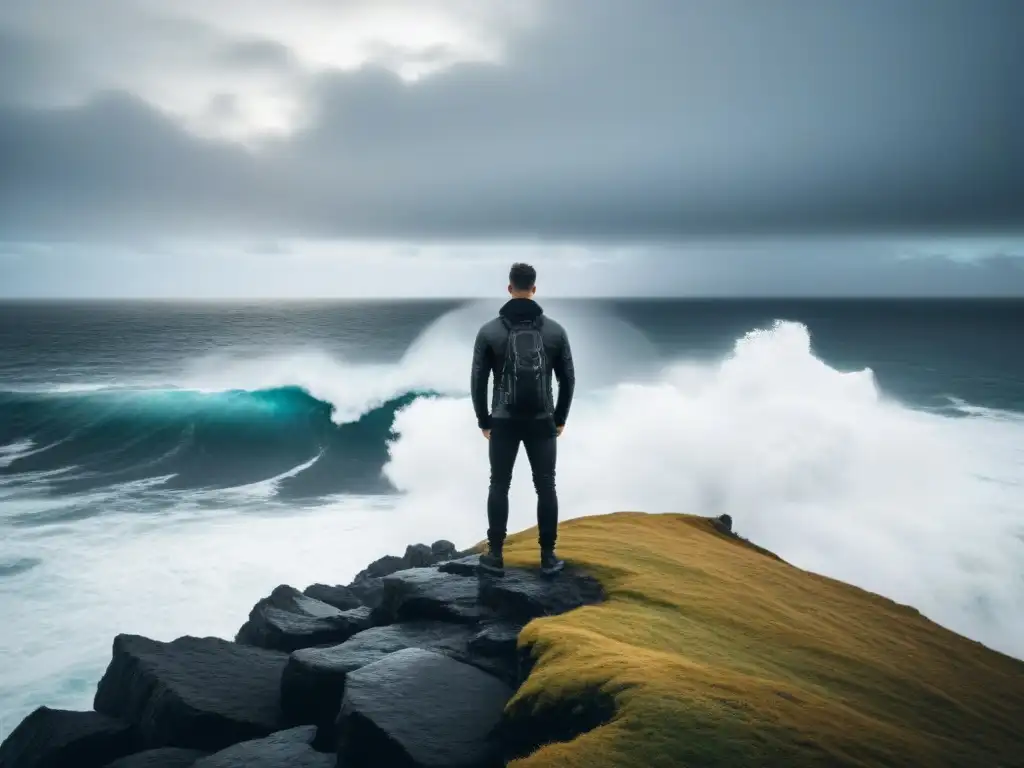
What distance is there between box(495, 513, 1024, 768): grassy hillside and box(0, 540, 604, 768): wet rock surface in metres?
0.48

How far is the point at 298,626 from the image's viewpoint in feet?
32.7

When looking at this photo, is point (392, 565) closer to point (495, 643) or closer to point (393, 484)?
point (495, 643)

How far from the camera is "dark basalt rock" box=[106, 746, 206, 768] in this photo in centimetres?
683

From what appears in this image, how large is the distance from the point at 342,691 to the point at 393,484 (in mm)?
30891

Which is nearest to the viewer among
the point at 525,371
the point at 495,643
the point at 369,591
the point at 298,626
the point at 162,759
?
the point at 162,759

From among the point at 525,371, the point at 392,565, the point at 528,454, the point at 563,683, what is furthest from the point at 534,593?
the point at 392,565

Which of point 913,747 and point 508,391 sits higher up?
point 508,391

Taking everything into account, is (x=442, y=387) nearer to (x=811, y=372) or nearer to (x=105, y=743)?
(x=811, y=372)

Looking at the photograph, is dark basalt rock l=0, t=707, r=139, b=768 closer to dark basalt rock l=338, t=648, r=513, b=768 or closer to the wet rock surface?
the wet rock surface

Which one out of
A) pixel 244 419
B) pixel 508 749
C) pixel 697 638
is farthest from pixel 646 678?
pixel 244 419

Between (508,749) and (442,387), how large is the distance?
172ft

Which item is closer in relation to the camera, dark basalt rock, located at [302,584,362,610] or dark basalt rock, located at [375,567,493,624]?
dark basalt rock, located at [375,567,493,624]

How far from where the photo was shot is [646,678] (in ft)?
20.5

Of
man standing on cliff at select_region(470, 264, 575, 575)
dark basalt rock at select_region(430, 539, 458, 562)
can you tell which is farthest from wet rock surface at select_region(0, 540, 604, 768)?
dark basalt rock at select_region(430, 539, 458, 562)
